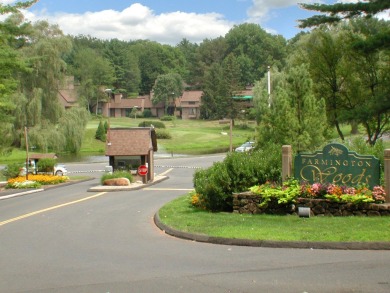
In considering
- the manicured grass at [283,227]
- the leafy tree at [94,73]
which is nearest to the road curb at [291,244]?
the manicured grass at [283,227]

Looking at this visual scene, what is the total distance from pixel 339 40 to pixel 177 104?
324ft

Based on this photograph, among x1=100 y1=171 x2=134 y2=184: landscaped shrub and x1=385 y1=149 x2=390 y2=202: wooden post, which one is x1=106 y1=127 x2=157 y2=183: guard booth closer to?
x1=100 y1=171 x2=134 y2=184: landscaped shrub

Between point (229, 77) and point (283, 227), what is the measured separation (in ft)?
308

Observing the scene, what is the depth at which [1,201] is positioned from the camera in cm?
2617

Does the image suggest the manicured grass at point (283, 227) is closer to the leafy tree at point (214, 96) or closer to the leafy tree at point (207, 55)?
the leafy tree at point (214, 96)

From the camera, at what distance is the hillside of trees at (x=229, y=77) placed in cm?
2017

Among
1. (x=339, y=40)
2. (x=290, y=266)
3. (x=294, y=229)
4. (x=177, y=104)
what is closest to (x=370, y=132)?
(x=339, y=40)

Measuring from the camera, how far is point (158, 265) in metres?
9.31

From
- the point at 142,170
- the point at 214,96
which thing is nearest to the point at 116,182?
the point at 142,170

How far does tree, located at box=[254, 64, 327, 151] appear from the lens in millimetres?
19453

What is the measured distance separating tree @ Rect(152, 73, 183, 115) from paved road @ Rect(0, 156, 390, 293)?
10865 cm

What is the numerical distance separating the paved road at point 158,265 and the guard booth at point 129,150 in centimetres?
2035

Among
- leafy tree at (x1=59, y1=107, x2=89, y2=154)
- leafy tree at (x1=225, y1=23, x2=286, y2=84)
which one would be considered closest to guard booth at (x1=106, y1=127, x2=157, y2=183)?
leafy tree at (x1=59, y1=107, x2=89, y2=154)

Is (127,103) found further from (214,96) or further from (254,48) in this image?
(254,48)
